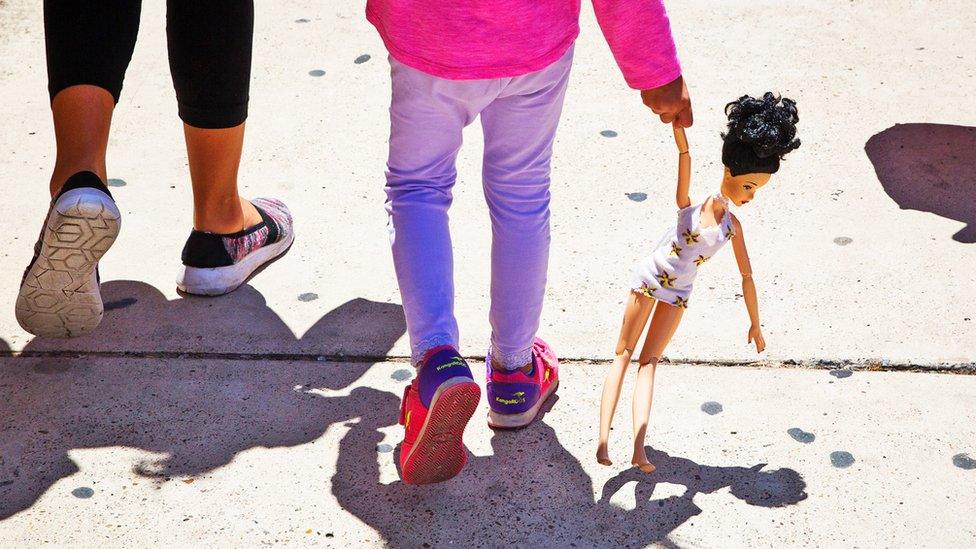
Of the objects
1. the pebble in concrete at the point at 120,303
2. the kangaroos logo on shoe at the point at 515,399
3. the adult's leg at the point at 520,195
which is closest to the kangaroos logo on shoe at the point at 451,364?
the adult's leg at the point at 520,195

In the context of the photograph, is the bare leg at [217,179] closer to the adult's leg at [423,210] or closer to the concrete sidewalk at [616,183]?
the concrete sidewalk at [616,183]

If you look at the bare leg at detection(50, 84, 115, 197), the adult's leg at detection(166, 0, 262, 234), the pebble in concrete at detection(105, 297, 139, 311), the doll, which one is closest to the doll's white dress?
the doll

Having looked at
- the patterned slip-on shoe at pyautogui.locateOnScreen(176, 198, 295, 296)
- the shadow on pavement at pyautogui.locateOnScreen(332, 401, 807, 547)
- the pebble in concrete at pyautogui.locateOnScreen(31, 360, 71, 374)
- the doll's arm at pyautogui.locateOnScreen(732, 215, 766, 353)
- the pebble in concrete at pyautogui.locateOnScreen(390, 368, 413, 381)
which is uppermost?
the doll's arm at pyautogui.locateOnScreen(732, 215, 766, 353)

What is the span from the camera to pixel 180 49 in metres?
2.94

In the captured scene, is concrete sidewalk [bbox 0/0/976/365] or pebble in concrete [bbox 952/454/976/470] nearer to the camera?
pebble in concrete [bbox 952/454/976/470]

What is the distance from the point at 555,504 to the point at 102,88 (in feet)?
4.91

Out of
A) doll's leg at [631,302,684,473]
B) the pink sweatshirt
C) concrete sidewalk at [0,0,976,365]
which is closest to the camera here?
the pink sweatshirt

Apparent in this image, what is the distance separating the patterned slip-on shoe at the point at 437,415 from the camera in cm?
228

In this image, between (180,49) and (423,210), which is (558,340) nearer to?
(423,210)

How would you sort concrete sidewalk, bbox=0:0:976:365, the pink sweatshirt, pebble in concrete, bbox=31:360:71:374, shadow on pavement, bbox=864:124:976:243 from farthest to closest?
shadow on pavement, bbox=864:124:976:243
concrete sidewalk, bbox=0:0:976:365
pebble in concrete, bbox=31:360:71:374
the pink sweatshirt

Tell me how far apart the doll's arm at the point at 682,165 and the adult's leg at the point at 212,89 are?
1218 millimetres

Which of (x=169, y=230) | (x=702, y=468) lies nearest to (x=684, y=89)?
(x=702, y=468)

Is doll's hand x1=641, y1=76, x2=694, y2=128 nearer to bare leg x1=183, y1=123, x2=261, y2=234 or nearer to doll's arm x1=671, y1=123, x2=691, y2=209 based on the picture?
doll's arm x1=671, y1=123, x2=691, y2=209

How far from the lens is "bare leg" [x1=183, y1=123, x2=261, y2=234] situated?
3.09 metres
